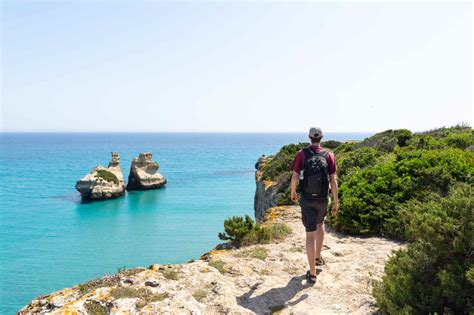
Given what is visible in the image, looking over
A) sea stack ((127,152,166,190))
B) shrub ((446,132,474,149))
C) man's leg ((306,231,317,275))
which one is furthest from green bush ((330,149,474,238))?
sea stack ((127,152,166,190))

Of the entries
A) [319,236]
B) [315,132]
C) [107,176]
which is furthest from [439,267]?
[107,176]

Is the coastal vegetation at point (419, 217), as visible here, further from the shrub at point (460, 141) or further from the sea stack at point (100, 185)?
the sea stack at point (100, 185)

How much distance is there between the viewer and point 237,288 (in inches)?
227

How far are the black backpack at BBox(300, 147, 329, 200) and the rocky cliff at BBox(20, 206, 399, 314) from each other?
5.40 ft

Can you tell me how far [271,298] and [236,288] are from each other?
64 centimetres

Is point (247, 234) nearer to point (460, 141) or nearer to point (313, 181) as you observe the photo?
point (313, 181)

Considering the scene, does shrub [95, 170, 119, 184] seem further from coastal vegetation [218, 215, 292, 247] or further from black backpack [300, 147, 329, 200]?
black backpack [300, 147, 329, 200]

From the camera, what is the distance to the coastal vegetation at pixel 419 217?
13.0 feet

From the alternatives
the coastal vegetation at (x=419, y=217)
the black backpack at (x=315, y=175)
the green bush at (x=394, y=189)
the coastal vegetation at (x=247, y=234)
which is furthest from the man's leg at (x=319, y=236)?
the green bush at (x=394, y=189)

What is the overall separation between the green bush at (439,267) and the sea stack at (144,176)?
55.1 metres

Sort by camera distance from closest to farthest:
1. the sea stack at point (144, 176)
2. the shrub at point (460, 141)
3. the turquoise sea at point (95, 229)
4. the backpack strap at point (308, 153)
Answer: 1. the backpack strap at point (308, 153)
2. the shrub at point (460, 141)
3. the turquoise sea at point (95, 229)
4. the sea stack at point (144, 176)

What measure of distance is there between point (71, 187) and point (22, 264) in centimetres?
3686

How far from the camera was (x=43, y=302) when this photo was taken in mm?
5465

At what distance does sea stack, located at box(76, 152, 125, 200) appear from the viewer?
157 ft
